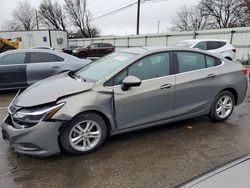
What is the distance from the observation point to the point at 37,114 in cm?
271

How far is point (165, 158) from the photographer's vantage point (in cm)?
298

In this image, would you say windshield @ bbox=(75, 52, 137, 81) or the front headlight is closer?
the front headlight

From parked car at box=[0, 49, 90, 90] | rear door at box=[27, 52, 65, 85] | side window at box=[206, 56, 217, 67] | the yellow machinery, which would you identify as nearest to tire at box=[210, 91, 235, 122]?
side window at box=[206, 56, 217, 67]

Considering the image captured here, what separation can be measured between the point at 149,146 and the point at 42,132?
1.59 meters

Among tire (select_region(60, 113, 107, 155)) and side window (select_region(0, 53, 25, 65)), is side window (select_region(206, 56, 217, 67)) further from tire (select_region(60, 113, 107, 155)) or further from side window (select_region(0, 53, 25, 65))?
side window (select_region(0, 53, 25, 65))

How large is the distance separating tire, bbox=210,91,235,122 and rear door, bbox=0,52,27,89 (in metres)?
5.42

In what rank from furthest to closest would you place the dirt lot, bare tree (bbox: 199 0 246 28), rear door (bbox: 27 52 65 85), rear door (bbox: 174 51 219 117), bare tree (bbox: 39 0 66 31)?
bare tree (bbox: 39 0 66 31)
bare tree (bbox: 199 0 246 28)
rear door (bbox: 27 52 65 85)
rear door (bbox: 174 51 219 117)
the dirt lot

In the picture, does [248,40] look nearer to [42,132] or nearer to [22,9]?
[42,132]

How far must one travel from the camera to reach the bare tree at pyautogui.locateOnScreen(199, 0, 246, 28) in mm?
34975

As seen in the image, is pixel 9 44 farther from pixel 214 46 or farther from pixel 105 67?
pixel 105 67

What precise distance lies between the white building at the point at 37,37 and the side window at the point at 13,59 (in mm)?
18560

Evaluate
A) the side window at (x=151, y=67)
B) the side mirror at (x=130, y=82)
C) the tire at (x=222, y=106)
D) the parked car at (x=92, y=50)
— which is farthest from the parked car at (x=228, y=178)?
the parked car at (x=92, y=50)

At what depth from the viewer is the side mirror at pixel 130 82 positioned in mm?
3047

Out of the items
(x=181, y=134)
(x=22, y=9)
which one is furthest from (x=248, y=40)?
(x=22, y=9)
